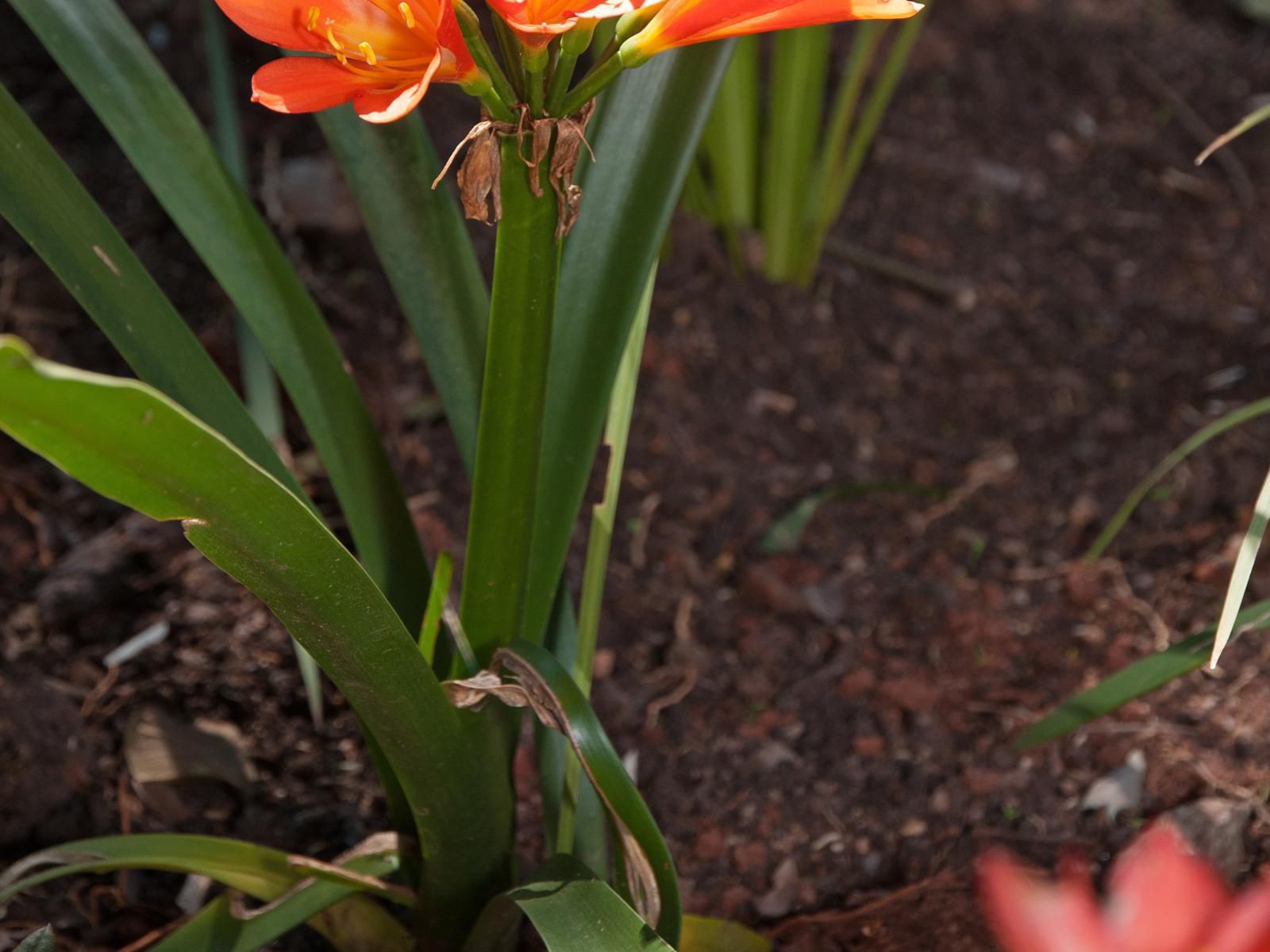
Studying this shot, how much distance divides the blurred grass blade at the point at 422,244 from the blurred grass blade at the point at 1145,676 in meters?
0.49

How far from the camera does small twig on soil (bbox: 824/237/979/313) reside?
1.61 m

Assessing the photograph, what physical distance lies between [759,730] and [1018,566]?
0.38 metres

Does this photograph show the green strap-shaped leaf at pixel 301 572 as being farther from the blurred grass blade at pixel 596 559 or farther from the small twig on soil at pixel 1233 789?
the small twig on soil at pixel 1233 789

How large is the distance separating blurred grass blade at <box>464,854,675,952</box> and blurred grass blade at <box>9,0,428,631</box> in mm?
224

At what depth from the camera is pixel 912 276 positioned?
1616 mm

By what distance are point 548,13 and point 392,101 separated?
87 millimetres

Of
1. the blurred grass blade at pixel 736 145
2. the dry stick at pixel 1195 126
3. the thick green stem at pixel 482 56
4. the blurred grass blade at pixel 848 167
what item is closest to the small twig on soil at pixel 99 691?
the thick green stem at pixel 482 56

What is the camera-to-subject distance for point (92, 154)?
1504 mm

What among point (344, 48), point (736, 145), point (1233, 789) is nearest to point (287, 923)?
point (344, 48)

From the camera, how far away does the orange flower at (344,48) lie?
0.50 meters

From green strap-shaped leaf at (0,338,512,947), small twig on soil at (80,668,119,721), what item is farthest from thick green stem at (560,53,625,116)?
small twig on soil at (80,668,119,721)

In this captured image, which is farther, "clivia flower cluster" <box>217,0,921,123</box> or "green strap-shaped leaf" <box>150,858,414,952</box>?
"green strap-shaped leaf" <box>150,858,414,952</box>

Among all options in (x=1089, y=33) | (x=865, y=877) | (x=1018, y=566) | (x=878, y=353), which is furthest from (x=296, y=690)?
(x=1089, y=33)

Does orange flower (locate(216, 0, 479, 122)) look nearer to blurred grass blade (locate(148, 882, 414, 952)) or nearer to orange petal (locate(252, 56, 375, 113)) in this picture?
orange petal (locate(252, 56, 375, 113))
